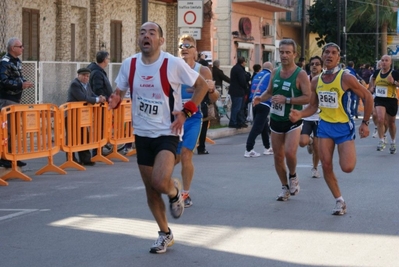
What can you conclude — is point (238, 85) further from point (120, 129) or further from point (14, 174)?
point (14, 174)

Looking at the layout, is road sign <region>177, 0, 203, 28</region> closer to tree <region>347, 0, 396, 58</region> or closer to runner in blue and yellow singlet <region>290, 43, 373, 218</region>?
runner in blue and yellow singlet <region>290, 43, 373, 218</region>

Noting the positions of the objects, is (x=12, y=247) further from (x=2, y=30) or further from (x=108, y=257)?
(x=2, y=30)

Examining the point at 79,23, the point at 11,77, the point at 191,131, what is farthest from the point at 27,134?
the point at 79,23

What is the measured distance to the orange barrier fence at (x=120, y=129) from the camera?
15.8m

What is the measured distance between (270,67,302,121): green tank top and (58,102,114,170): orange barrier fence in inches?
184

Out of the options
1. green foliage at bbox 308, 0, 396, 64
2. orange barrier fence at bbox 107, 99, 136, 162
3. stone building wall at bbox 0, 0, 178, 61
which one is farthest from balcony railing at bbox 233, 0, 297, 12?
orange barrier fence at bbox 107, 99, 136, 162

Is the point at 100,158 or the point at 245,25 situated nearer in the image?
the point at 100,158

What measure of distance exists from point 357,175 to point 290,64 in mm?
3598

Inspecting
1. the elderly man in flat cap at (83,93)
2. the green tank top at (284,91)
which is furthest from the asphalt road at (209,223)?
the green tank top at (284,91)

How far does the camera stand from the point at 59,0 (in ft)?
80.6

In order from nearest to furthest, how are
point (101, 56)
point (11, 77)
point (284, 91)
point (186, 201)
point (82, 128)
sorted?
point (186, 201)
point (284, 91)
point (11, 77)
point (82, 128)
point (101, 56)

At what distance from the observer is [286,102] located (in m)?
10.2

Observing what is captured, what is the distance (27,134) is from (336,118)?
18.2 feet

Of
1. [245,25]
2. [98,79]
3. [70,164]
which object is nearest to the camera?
[70,164]
